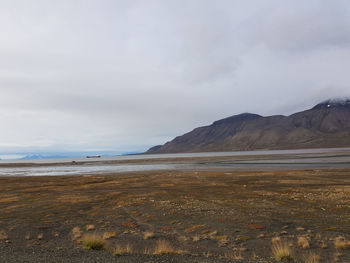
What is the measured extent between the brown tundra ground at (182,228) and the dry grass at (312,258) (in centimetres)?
4

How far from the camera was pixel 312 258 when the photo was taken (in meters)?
10.6

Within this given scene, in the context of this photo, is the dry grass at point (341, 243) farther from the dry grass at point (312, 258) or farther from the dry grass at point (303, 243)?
the dry grass at point (312, 258)

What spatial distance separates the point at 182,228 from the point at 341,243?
849 cm

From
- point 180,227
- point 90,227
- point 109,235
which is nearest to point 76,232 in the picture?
point 90,227

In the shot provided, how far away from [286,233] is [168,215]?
8.38 metres

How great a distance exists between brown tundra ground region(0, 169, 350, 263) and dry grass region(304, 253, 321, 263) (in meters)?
0.04

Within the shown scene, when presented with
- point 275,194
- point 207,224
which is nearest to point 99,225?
point 207,224

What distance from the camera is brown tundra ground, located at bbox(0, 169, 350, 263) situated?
11.1m

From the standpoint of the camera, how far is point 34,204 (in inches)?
989

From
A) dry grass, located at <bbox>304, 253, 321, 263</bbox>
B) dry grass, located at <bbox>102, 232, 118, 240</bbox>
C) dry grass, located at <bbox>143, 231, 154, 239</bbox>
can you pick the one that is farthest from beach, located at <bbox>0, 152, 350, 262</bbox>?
dry grass, located at <bbox>304, 253, 321, 263</bbox>

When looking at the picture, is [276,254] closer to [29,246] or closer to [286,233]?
[286,233]

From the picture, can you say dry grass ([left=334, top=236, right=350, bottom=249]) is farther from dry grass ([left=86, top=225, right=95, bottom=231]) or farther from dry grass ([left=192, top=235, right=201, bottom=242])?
dry grass ([left=86, top=225, right=95, bottom=231])

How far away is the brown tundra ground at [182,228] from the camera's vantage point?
11.1 m

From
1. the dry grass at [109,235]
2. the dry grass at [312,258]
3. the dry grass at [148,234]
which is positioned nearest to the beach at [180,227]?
the dry grass at [109,235]
